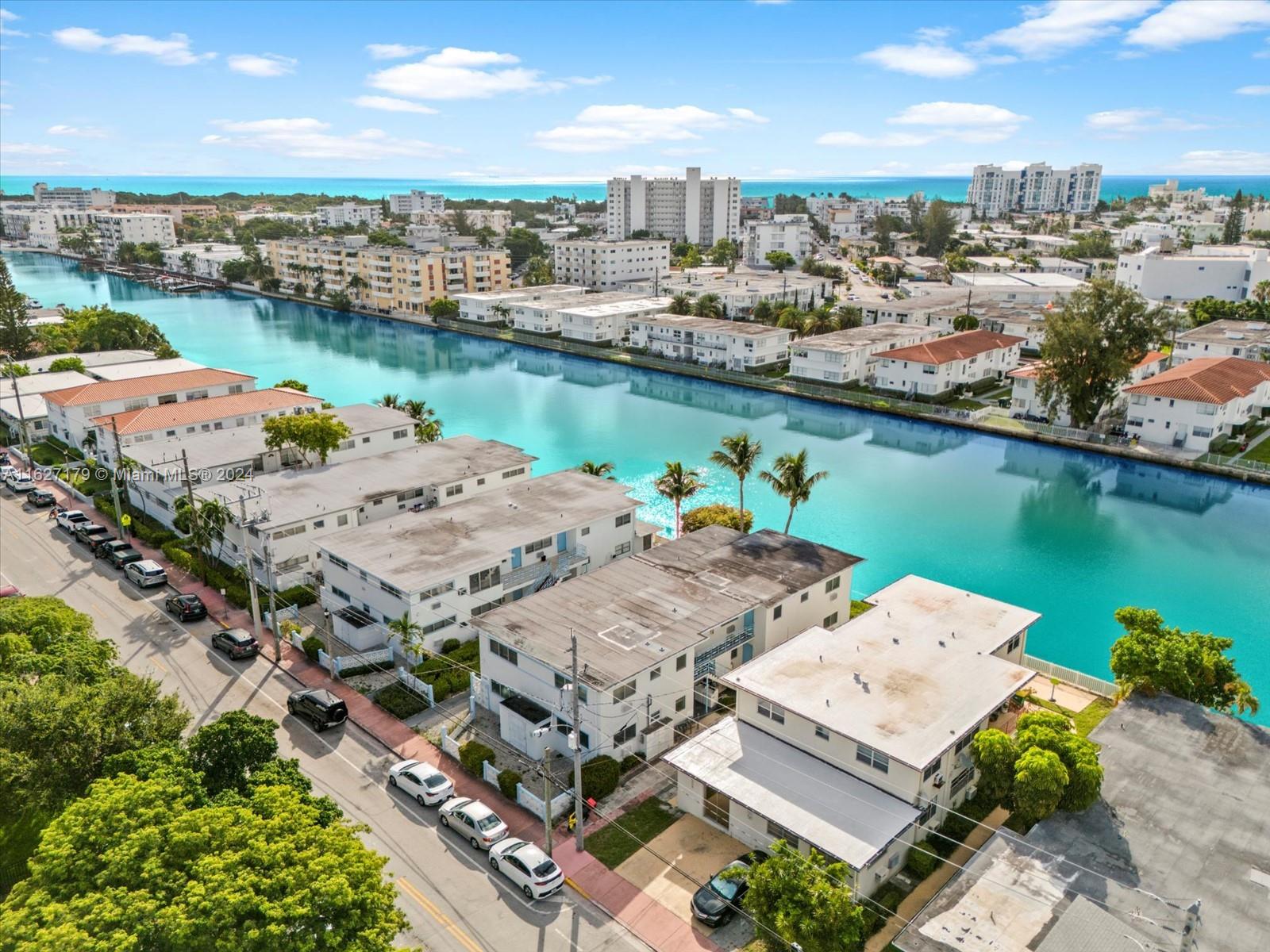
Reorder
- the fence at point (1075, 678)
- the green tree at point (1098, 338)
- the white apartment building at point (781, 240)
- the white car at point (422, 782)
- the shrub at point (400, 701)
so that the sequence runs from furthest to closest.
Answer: the white apartment building at point (781, 240) < the green tree at point (1098, 338) < the fence at point (1075, 678) < the shrub at point (400, 701) < the white car at point (422, 782)

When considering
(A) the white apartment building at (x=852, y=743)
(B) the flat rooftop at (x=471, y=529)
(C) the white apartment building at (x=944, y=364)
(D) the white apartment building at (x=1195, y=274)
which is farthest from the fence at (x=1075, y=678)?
(D) the white apartment building at (x=1195, y=274)

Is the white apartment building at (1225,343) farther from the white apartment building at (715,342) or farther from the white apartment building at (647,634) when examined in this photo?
the white apartment building at (647,634)

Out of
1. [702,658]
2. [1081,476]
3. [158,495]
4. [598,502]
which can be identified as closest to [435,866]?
[702,658]

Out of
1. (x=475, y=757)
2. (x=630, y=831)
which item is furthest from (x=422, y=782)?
(x=630, y=831)

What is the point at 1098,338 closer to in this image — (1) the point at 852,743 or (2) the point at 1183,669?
(2) the point at 1183,669

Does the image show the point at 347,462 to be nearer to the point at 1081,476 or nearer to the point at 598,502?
the point at 598,502

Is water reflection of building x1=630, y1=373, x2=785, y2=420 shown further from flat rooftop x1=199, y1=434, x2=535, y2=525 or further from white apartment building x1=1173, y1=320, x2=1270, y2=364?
white apartment building x1=1173, y1=320, x2=1270, y2=364
